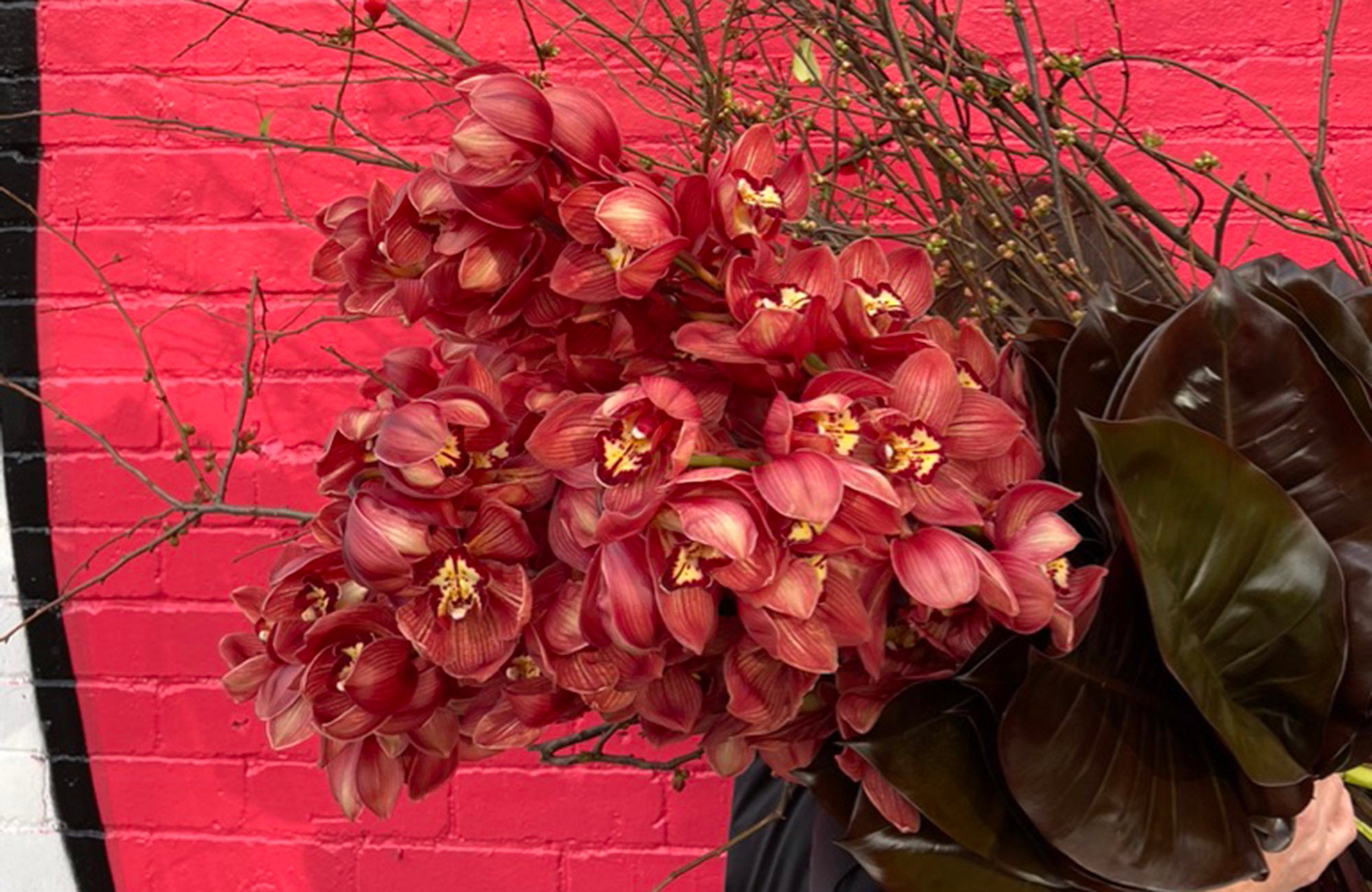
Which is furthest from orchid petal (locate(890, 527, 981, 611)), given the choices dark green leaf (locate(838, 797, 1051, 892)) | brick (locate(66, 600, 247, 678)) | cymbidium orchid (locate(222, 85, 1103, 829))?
brick (locate(66, 600, 247, 678))

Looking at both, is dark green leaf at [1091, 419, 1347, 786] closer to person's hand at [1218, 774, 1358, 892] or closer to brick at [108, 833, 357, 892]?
person's hand at [1218, 774, 1358, 892]

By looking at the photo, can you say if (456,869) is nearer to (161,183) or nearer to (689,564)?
(161,183)

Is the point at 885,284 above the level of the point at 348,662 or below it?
above

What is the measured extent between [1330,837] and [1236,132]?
3.22ft

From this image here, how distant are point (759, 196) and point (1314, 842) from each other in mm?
373

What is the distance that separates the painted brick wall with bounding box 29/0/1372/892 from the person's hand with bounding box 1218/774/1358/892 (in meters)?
0.91

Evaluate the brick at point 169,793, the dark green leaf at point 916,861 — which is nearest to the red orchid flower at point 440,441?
the dark green leaf at point 916,861

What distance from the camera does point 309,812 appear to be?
1460 millimetres

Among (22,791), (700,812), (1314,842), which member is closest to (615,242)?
(1314,842)

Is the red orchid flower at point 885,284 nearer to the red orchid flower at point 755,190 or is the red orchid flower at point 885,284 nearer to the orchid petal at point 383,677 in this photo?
the red orchid flower at point 755,190

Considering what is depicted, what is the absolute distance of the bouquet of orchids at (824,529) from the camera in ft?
1.26

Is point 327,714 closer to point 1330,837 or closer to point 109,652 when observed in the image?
point 1330,837

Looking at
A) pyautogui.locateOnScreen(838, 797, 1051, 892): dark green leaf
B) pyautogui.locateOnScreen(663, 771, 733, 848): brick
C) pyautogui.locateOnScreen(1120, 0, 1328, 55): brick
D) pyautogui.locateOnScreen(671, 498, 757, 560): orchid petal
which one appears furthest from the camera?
pyautogui.locateOnScreen(663, 771, 733, 848): brick

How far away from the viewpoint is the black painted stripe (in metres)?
1.41
